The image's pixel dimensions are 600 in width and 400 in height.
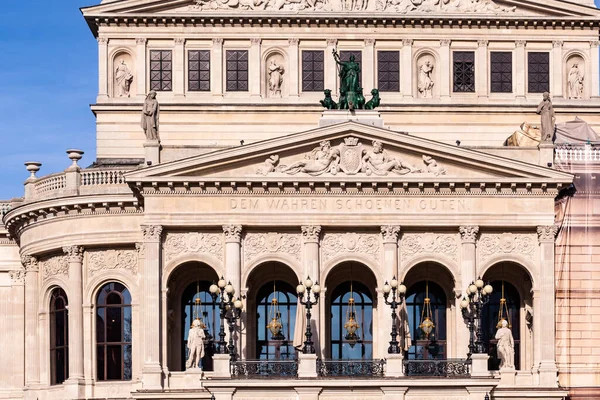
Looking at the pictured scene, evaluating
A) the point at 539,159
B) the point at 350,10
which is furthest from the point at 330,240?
the point at 350,10

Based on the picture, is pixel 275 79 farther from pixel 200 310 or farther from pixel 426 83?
pixel 200 310

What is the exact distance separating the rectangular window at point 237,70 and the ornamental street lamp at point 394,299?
15937mm

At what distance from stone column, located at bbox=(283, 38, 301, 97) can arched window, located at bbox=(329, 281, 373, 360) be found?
472 inches

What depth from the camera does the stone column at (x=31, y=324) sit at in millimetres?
76938

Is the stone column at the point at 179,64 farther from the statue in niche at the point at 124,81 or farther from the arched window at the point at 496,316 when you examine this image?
the arched window at the point at 496,316

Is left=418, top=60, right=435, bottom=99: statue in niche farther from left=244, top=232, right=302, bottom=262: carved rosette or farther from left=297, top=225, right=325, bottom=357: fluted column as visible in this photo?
left=244, top=232, right=302, bottom=262: carved rosette

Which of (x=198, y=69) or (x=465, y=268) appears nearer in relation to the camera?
(x=465, y=268)

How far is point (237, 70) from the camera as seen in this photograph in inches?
3265

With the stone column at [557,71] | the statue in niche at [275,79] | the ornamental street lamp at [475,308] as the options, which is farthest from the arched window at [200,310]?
the stone column at [557,71]

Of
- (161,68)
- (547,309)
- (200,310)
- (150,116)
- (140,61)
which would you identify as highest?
(140,61)

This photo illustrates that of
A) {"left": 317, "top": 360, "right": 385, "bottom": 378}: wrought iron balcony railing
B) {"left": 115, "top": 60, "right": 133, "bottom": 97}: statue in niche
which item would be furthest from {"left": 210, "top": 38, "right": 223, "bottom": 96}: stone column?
{"left": 317, "top": 360, "right": 385, "bottom": 378}: wrought iron balcony railing

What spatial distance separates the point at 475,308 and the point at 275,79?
61.2 ft

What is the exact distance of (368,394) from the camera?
6725cm

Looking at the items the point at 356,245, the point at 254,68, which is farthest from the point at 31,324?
the point at 254,68
